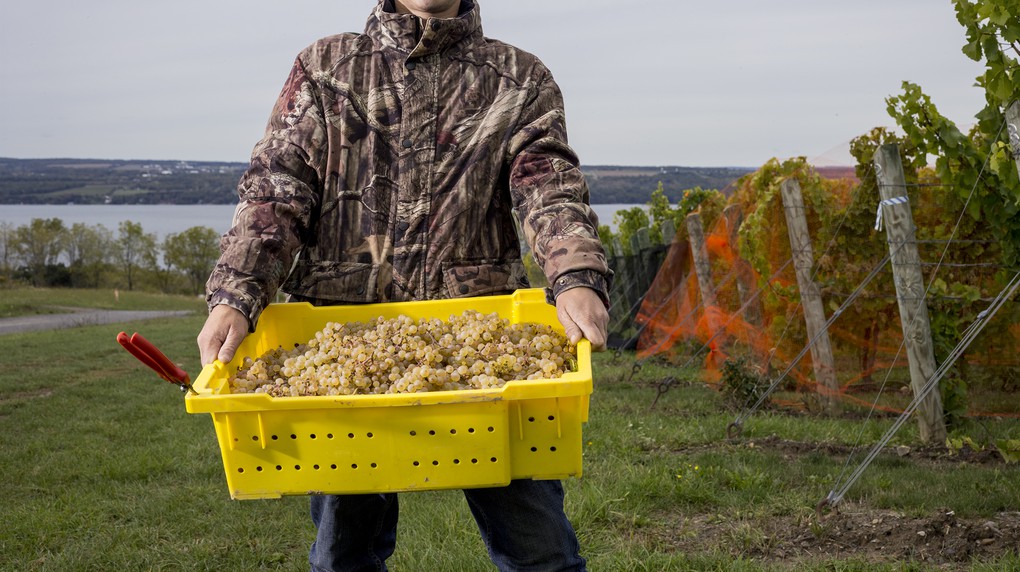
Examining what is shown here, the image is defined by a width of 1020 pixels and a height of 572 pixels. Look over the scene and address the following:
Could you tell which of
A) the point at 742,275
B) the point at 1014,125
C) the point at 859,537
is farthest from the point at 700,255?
the point at 859,537

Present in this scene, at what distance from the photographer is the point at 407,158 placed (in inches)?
98.8

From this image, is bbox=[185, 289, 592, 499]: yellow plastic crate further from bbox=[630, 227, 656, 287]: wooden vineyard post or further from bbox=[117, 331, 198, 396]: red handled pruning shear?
bbox=[630, 227, 656, 287]: wooden vineyard post

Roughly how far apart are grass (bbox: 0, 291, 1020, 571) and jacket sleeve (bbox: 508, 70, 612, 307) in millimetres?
1834

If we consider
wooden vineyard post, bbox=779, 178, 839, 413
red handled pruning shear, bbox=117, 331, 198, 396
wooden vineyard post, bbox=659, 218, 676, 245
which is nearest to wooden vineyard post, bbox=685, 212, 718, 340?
wooden vineyard post, bbox=659, 218, 676, 245

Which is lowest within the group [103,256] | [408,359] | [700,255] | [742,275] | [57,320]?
[57,320]

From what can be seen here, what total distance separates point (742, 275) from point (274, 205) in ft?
24.1

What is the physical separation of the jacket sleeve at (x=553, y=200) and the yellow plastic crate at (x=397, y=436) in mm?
266

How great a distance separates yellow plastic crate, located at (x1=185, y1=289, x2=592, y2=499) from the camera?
1894 millimetres

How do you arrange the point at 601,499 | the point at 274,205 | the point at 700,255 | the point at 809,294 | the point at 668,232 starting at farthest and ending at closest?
the point at 668,232 < the point at 700,255 < the point at 809,294 < the point at 601,499 < the point at 274,205

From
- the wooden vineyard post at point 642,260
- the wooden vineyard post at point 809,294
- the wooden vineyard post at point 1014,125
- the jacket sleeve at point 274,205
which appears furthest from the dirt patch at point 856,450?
the wooden vineyard post at point 642,260

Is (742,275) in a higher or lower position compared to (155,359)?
lower

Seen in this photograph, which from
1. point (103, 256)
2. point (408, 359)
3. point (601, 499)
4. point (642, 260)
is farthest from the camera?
point (103, 256)

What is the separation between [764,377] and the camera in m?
7.59

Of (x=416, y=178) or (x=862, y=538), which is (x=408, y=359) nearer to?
(x=416, y=178)
